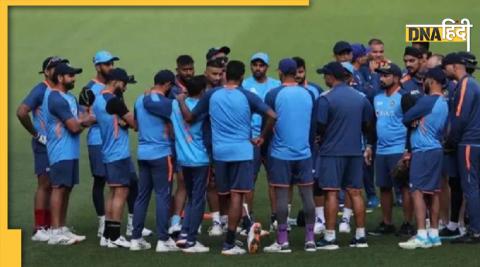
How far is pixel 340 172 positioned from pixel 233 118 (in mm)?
1371

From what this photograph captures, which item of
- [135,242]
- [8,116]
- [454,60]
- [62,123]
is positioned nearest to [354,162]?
[454,60]

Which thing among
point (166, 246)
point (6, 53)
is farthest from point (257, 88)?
point (6, 53)

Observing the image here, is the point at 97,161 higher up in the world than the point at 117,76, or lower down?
lower down

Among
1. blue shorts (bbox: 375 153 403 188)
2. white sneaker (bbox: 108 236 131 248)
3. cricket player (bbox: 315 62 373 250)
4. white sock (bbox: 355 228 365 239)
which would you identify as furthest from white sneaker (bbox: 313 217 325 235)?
white sneaker (bbox: 108 236 131 248)

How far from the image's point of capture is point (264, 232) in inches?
517

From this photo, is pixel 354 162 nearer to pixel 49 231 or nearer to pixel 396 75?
pixel 396 75

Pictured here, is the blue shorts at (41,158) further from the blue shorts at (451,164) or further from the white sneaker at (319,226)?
the blue shorts at (451,164)

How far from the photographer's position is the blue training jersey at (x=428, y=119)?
40.2ft

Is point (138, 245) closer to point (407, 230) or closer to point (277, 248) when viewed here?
point (277, 248)

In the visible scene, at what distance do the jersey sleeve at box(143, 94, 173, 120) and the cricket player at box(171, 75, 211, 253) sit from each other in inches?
4.0

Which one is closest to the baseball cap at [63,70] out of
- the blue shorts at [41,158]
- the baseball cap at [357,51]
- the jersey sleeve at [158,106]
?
the blue shorts at [41,158]

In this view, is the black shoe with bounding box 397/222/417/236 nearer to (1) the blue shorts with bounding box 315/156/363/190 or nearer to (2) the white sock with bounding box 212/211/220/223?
(1) the blue shorts with bounding box 315/156/363/190

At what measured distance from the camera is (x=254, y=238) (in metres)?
11.9

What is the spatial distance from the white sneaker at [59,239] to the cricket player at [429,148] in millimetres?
3734
